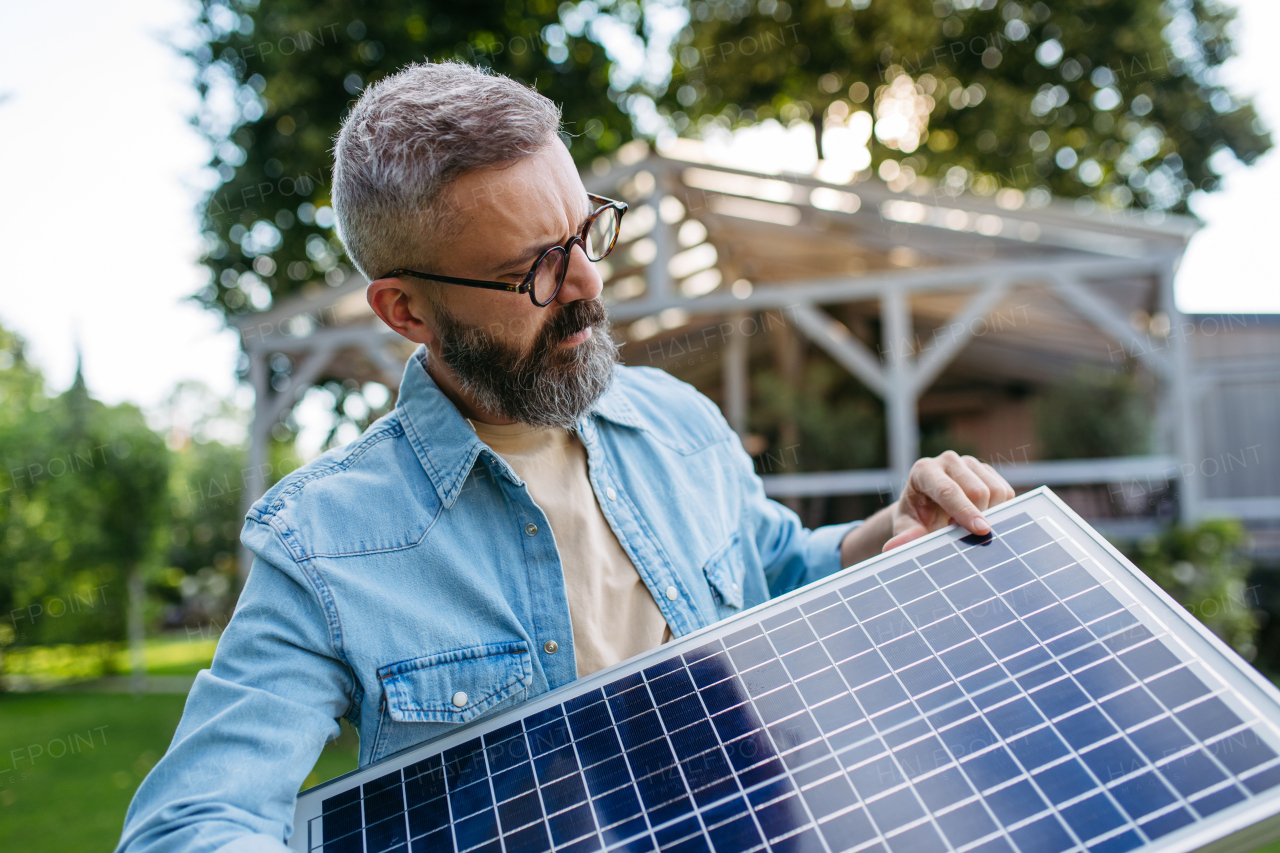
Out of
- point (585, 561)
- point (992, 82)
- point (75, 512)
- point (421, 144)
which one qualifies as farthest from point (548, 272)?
point (992, 82)

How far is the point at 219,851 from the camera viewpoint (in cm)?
118

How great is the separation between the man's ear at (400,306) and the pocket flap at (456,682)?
769mm

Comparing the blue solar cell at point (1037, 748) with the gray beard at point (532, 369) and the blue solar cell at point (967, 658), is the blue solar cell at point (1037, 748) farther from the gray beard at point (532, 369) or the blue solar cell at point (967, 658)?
the gray beard at point (532, 369)

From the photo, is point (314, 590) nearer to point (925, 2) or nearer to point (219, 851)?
A: point (219, 851)

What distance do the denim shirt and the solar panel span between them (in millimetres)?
119

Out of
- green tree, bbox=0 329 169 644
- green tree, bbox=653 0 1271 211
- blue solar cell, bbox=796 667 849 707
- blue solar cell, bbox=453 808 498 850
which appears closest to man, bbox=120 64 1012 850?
blue solar cell, bbox=453 808 498 850

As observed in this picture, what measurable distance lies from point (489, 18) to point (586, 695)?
13.3 metres

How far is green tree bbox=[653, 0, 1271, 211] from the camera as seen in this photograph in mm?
14352

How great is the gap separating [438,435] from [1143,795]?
1.42 metres

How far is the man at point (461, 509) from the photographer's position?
1.41 m

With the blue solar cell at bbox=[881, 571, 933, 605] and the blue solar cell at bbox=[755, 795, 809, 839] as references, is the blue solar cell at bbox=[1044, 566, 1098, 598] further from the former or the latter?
the blue solar cell at bbox=[755, 795, 809, 839]

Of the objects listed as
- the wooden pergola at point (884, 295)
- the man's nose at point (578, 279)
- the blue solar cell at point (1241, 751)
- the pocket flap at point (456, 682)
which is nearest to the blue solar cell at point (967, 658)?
the blue solar cell at point (1241, 751)

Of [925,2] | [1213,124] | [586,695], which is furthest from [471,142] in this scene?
[1213,124]

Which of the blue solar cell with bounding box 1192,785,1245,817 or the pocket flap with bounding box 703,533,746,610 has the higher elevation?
the blue solar cell with bounding box 1192,785,1245,817
